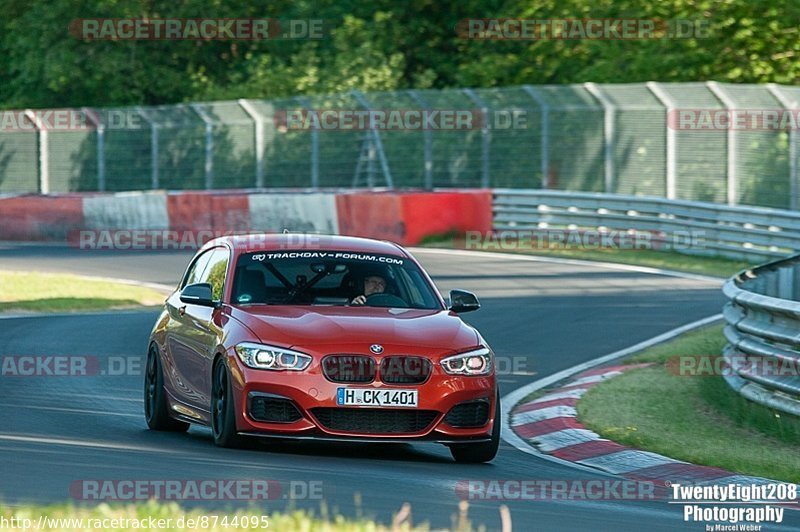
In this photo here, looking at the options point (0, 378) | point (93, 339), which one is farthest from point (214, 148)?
point (0, 378)

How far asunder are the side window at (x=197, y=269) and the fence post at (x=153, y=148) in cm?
2439

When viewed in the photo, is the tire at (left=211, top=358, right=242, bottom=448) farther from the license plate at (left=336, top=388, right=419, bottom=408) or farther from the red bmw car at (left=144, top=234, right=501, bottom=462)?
the license plate at (left=336, top=388, right=419, bottom=408)

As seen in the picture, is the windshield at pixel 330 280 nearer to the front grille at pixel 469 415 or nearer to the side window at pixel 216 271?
the side window at pixel 216 271

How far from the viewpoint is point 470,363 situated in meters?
10.7

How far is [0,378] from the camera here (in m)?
14.8

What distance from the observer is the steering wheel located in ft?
38.1

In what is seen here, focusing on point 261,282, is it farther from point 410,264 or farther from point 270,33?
point 270,33

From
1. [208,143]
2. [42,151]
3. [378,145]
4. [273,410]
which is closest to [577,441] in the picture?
[273,410]

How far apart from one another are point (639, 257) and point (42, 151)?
1488cm

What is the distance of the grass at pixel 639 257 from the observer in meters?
27.0

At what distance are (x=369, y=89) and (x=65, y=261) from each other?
17.1 m

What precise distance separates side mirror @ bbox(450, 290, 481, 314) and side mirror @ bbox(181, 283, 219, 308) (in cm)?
155

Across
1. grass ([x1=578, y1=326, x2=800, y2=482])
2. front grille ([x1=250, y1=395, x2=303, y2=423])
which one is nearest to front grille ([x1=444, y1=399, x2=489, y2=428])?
front grille ([x1=250, y1=395, x2=303, y2=423])

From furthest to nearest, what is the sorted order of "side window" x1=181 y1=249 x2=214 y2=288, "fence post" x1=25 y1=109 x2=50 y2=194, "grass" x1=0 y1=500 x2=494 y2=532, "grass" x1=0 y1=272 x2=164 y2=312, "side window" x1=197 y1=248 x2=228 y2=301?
"fence post" x1=25 y1=109 x2=50 y2=194 < "grass" x1=0 y1=272 x2=164 y2=312 < "side window" x1=181 y1=249 x2=214 y2=288 < "side window" x1=197 y1=248 x2=228 y2=301 < "grass" x1=0 y1=500 x2=494 y2=532
